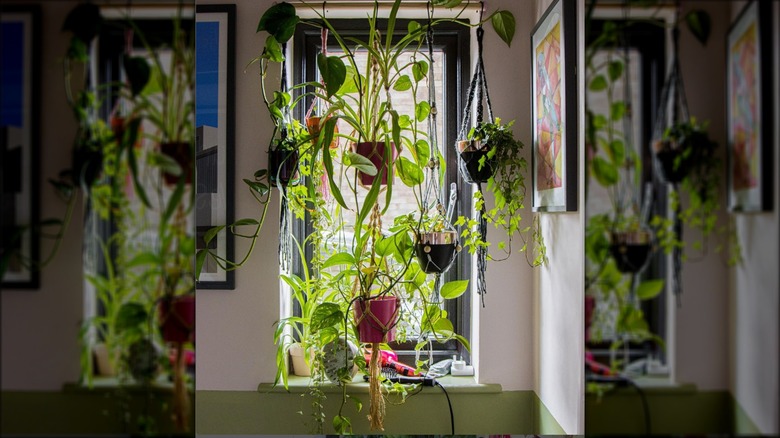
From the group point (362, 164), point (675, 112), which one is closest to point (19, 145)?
point (675, 112)

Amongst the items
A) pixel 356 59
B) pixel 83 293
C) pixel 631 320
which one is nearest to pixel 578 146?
pixel 631 320

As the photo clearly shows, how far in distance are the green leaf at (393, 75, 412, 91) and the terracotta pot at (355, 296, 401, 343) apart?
0.50 meters

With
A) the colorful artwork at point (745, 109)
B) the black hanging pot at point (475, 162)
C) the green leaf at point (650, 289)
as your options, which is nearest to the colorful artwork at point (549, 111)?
the black hanging pot at point (475, 162)

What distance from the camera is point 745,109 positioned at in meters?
0.56

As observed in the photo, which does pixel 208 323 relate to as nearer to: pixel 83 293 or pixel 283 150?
pixel 283 150

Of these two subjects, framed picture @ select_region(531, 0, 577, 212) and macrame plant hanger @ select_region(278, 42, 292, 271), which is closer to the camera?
framed picture @ select_region(531, 0, 577, 212)

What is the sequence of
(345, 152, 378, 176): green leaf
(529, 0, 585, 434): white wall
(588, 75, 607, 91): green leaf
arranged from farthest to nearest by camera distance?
(345, 152, 378, 176): green leaf → (529, 0, 585, 434): white wall → (588, 75, 607, 91): green leaf

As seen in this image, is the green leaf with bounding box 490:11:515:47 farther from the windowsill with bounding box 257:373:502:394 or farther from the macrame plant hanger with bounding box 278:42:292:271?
the windowsill with bounding box 257:373:502:394

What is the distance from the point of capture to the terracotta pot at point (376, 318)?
1.27 meters

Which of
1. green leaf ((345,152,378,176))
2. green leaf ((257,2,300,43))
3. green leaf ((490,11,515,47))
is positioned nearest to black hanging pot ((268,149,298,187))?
green leaf ((345,152,378,176))

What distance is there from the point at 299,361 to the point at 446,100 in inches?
28.5

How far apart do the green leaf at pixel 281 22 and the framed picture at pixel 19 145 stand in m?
0.91

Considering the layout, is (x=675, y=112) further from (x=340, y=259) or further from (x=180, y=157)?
(x=340, y=259)

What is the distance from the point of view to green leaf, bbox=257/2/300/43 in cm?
129
